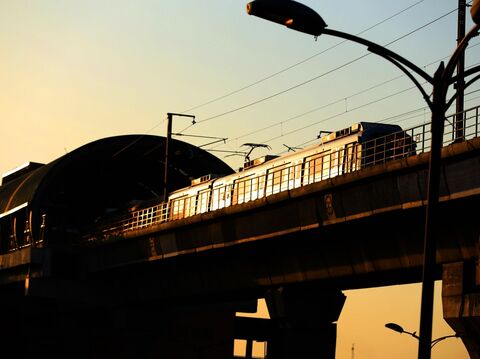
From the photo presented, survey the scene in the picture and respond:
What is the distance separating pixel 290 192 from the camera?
39875mm

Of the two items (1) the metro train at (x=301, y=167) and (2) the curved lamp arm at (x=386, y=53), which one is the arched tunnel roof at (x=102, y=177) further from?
(2) the curved lamp arm at (x=386, y=53)

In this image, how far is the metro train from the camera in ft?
151

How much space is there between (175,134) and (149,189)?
15.8 metres

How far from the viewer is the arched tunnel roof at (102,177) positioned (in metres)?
78.2

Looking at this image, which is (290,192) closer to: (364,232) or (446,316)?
(364,232)

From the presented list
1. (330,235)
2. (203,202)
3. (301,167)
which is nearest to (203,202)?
(203,202)

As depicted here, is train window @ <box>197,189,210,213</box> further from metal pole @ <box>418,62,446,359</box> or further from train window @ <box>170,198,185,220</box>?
metal pole @ <box>418,62,446,359</box>

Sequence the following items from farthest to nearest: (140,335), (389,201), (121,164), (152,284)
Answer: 1. (121,164)
2. (140,335)
3. (152,284)
4. (389,201)

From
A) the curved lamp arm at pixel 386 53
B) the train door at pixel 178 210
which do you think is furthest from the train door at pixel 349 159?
the curved lamp arm at pixel 386 53

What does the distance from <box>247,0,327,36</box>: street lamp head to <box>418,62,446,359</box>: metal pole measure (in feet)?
8.34

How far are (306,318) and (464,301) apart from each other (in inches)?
524

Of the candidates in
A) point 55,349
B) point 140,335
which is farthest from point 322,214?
point 55,349

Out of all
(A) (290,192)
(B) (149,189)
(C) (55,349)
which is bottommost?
(C) (55,349)

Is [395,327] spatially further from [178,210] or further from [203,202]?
[178,210]
